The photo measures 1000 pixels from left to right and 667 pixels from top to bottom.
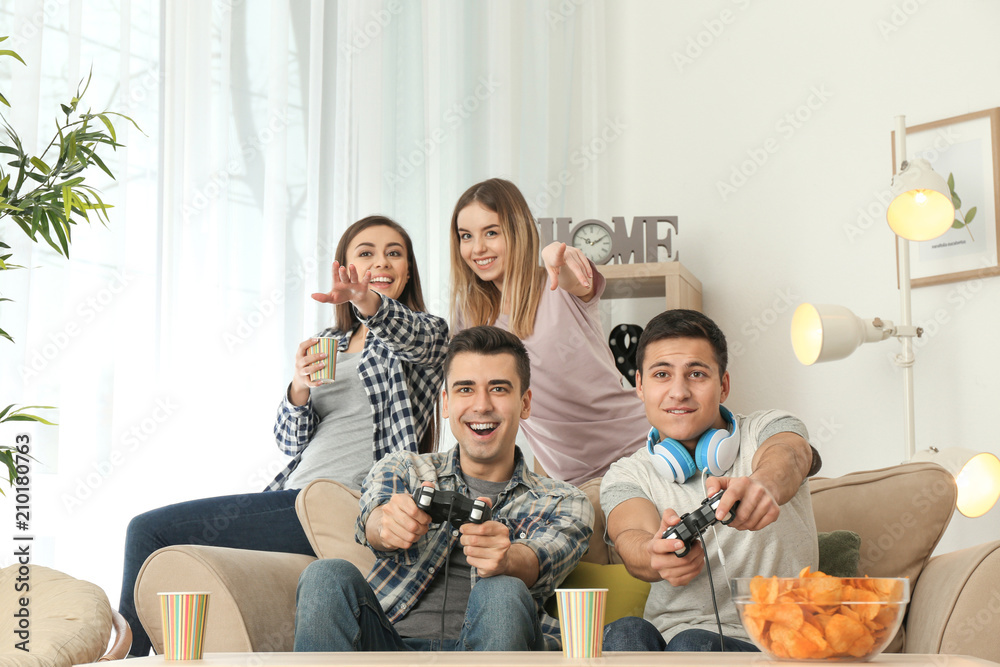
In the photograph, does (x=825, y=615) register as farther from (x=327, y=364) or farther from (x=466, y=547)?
(x=327, y=364)

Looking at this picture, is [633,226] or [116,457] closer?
[116,457]

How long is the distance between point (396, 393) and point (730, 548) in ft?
3.07

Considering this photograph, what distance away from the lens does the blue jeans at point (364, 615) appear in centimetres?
138

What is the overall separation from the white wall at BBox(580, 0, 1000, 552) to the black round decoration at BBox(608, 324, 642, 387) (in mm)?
239

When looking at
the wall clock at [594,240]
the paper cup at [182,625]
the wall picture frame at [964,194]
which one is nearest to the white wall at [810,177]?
the wall picture frame at [964,194]

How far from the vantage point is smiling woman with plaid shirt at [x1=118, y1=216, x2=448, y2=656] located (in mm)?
2080

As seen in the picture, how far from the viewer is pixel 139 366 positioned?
101 inches

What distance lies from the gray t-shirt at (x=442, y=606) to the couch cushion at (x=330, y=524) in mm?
168

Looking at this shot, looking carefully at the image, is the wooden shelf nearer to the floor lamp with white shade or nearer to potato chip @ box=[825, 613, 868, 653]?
the floor lamp with white shade

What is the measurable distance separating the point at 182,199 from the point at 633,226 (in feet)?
4.80

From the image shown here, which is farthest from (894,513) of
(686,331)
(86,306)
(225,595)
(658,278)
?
(86,306)

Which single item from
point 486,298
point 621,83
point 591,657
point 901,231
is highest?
point 621,83

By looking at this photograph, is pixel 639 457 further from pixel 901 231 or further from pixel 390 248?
pixel 901 231

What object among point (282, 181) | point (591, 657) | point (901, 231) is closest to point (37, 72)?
point (282, 181)
